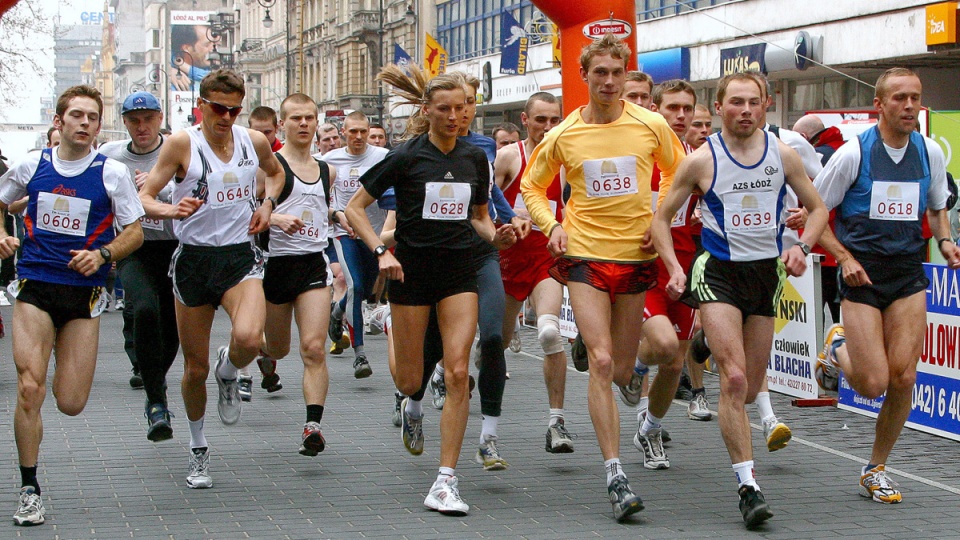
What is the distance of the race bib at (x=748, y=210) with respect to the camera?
6.74 metres

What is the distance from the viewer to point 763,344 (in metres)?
6.85

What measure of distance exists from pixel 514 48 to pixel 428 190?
1277 inches

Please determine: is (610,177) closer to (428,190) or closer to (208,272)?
(428,190)

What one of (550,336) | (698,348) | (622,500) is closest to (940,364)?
(698,348)

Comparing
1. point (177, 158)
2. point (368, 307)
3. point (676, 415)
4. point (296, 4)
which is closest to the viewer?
point (177, 158)

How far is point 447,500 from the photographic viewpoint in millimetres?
6613

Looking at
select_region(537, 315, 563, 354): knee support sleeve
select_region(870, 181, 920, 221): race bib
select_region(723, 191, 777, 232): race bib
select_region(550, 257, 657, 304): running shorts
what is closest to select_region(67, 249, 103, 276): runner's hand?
select_region(550, 257, 657, 304): running shorts

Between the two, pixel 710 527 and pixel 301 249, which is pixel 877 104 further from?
pixel 301 249

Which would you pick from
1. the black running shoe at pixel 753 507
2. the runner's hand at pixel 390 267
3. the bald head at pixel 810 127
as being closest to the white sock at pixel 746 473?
the black running shoe at pixel 753 507

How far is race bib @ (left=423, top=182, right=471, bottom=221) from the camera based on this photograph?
7.07 metres

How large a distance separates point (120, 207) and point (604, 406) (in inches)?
99.2

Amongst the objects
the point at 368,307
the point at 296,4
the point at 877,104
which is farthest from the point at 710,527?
the point at 296,4

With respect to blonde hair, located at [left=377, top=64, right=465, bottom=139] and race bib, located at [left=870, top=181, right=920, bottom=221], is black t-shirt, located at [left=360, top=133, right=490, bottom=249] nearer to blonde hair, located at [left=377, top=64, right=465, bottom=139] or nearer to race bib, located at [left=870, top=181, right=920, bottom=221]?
blonde hair, located at [left=377, top=64, right=465, bottom=139]

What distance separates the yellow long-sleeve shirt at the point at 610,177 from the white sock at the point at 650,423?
1134 mm
